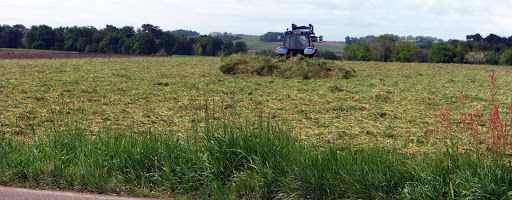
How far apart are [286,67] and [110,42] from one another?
5038 cm

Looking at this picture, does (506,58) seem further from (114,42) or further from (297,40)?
(114,42)

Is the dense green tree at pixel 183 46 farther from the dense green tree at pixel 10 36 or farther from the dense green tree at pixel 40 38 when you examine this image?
the dense green tree at pixel 10 36

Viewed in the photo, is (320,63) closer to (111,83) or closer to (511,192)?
(111,83)

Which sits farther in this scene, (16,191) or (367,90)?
(367,90)

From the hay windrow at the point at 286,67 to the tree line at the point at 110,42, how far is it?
4328 centimetres

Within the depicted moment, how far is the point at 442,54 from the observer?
182 feet

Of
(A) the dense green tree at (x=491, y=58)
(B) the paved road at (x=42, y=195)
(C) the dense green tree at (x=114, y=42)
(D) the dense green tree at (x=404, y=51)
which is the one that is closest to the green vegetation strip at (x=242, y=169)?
(B) the paved road at (x=42, y=195)

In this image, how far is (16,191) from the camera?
552 centimetres

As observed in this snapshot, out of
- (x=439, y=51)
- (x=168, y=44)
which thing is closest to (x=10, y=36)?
(x=168, y=44)

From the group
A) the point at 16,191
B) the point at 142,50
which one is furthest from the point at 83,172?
the point at 142,50

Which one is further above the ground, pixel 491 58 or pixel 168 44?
pixel 168 44

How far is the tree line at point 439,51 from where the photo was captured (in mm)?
54188

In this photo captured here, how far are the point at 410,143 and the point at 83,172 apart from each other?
477 cm

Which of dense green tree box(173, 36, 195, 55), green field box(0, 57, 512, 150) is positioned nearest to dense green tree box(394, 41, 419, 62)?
dense green tree box(173, 36, 195, 55)
